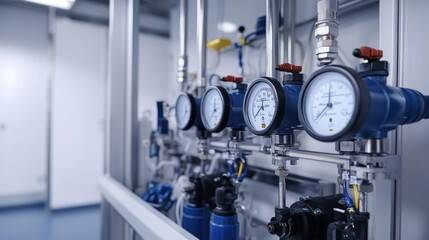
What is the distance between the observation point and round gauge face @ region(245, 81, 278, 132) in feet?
2.05

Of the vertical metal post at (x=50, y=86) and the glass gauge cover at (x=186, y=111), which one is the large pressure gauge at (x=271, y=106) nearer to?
the glass gauge cover at (x=186, y=111)

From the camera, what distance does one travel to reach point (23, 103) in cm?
303

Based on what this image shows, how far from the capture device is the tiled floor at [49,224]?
8.00ft

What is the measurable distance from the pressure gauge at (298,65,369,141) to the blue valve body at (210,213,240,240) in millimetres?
434

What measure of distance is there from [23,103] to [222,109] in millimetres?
2994

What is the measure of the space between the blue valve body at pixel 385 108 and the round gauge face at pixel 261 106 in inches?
7.2

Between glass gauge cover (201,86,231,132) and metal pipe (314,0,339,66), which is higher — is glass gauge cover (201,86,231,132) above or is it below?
below

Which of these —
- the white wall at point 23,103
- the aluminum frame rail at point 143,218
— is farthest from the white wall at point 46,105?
the aluminum frame rail at point 143,218

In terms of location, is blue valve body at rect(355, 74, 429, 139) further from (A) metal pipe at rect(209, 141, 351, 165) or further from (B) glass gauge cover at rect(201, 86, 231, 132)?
(B) glass gauge cover at rect(201, 86, 231, 132)

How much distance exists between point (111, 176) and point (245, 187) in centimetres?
67

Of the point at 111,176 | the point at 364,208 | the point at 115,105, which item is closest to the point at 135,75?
the point at 115,105

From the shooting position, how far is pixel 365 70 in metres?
0.51

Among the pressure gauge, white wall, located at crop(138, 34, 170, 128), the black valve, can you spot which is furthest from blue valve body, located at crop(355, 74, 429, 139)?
white wall, located at crop(138, 34, 170, 128)

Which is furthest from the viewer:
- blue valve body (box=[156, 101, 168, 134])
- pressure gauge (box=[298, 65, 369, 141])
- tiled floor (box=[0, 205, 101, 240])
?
tiled floor (box=[0, 205, 101, 240])
